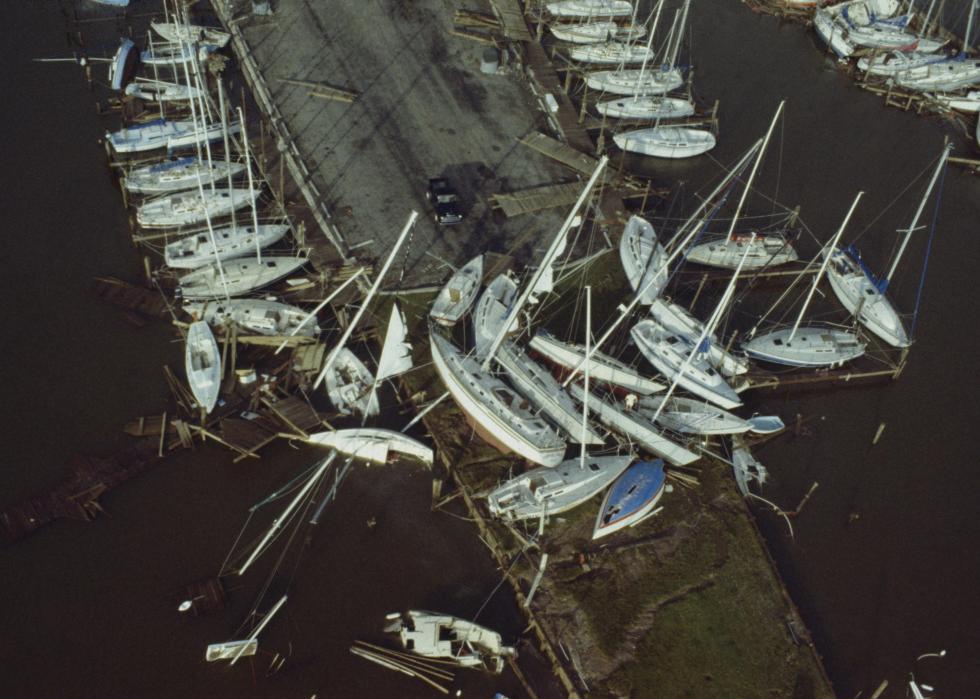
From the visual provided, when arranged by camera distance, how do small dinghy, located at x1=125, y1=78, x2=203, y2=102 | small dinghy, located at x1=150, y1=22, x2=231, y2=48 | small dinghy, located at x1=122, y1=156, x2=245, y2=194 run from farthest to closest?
small dinghy, located at x1=150, y1=22, x2=231, y2=48 < small dinghy, located at x1=125, y1=78, x2=203, y2=102 < small dinghy, located at x1=122, y1=156, x2=245, y2=194

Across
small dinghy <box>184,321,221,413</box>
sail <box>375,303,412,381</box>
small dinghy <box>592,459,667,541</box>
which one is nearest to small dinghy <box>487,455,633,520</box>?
small dinghy <box>592,459,667,541</box>

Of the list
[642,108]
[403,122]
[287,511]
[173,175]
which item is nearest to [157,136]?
[173,175]

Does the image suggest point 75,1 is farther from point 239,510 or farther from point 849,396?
point 849,396

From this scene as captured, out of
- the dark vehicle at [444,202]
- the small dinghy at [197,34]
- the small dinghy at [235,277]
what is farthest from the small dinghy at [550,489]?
the small dinghy at [197,34]

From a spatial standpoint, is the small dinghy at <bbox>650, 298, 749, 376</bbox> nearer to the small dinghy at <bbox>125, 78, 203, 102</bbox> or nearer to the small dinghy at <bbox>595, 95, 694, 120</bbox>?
the small dinghy at <bbox>595, 95, 694, 120</bbox>

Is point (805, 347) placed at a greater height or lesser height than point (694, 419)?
greater

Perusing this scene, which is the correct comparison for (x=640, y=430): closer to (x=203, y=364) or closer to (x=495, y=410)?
(x=495, y=410)
